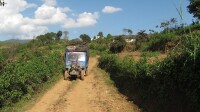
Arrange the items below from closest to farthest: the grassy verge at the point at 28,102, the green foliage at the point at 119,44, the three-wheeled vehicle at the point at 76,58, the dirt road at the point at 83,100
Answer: the dirt road at the point at 83,100, the grassy verge at the point at 28,102, the three-wheeled vehicle at the point at 76,58, the green foliage at the point at 119,44

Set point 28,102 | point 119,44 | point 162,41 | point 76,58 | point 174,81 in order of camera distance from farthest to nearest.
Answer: point 119,44 → point 162,41 → point 76,58 → point 28,102 → point 174,81

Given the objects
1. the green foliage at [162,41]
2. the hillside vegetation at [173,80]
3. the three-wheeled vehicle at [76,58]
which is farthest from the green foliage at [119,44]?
the hillside vegetation at [173,80]

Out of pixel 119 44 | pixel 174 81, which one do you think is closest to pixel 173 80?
pixel 174 81

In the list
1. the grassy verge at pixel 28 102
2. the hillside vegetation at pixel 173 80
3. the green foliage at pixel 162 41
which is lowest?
the grassy verge at pixel 28 102

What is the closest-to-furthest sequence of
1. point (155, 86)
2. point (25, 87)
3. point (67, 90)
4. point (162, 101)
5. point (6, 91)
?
point (162, 101)
point (155, 86)
point (6, 91)
point (25, 87)
point (67, 90)

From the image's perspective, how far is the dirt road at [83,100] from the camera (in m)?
15.8

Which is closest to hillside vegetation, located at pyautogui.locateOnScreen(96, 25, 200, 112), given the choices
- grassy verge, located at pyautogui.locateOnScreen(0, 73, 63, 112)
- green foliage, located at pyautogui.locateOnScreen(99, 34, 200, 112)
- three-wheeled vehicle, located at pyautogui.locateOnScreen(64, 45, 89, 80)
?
green foliage, located at pyautogui.locateOnScreen(99, 34, 200, 112)

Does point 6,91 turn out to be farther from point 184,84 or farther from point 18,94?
point 184,84

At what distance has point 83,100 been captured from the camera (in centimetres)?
1823

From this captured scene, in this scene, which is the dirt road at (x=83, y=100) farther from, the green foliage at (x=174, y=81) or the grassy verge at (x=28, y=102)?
the green foliage at (x=174, y=81)

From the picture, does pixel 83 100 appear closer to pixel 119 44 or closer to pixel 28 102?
pixel 28 102

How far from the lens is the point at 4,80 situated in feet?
55.1

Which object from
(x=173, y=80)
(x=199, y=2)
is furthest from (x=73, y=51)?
(x=199, y=2)

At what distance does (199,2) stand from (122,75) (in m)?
28.7
